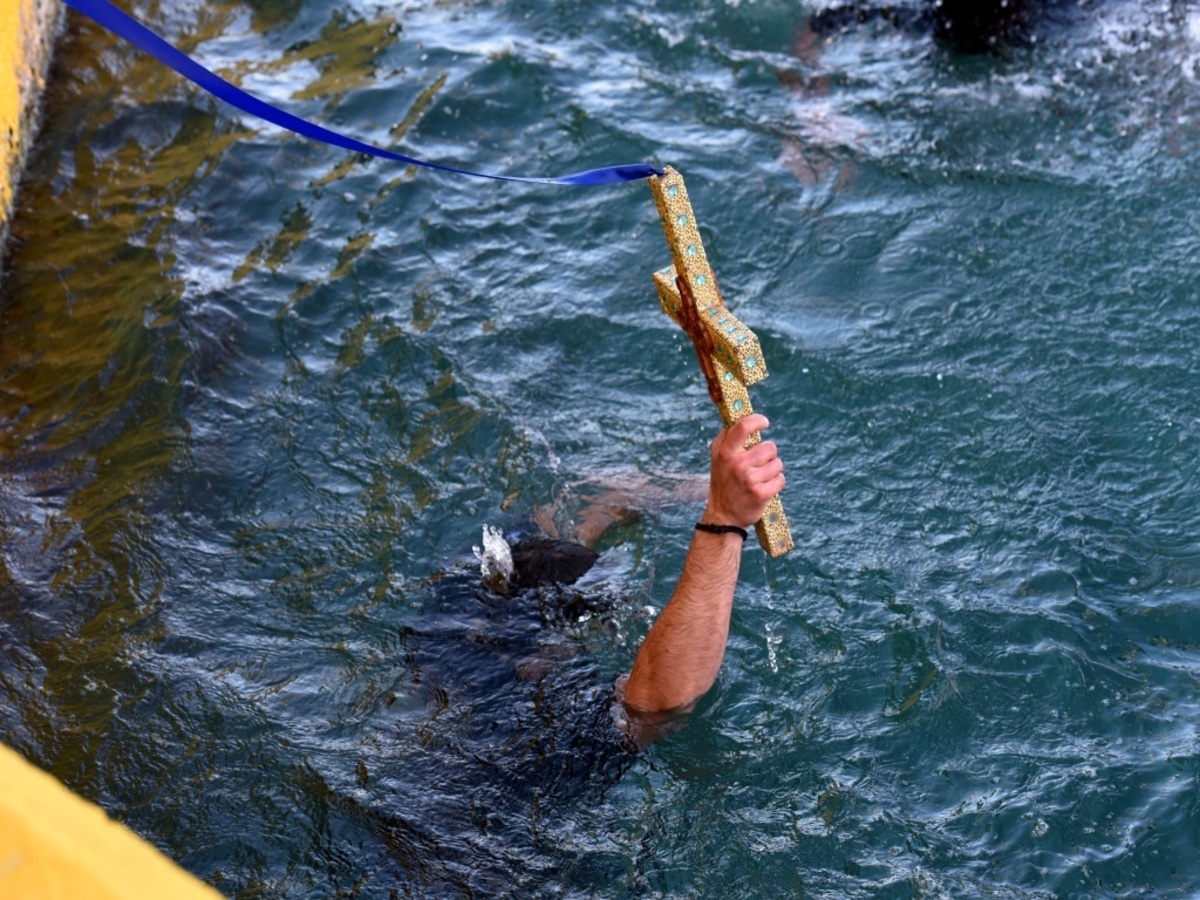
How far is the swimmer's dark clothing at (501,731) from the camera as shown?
12.7ft

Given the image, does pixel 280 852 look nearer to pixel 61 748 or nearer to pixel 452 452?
pixel 61 748

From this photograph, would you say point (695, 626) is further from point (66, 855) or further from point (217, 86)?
point (66, 855)

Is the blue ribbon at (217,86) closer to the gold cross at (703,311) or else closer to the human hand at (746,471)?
the gold cross at (703,311)

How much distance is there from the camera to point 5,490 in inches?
217

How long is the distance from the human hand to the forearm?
6.1 inches

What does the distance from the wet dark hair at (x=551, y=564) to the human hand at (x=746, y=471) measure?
3.66ft

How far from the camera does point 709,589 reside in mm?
3670

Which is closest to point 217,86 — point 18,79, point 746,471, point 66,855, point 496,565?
point 746,471

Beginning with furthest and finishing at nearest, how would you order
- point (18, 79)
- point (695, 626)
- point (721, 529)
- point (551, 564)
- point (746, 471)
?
point (18, 79) < point (551, 564) < point (695, 626) < point (721, 529) < point (746, 471)

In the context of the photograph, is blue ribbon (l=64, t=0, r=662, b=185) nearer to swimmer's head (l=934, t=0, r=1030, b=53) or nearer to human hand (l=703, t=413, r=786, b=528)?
human hand (l=703, t=413, r=786, b=528)

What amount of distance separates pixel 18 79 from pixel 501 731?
570 cm

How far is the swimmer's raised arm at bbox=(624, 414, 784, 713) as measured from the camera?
3408 millimetres

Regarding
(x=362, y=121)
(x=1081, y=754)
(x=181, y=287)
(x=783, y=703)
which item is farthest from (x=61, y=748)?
(x=362, y=121)

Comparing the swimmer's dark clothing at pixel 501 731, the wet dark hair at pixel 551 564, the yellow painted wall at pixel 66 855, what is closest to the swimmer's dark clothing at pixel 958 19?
the wet dark hair at pixel 551 564
